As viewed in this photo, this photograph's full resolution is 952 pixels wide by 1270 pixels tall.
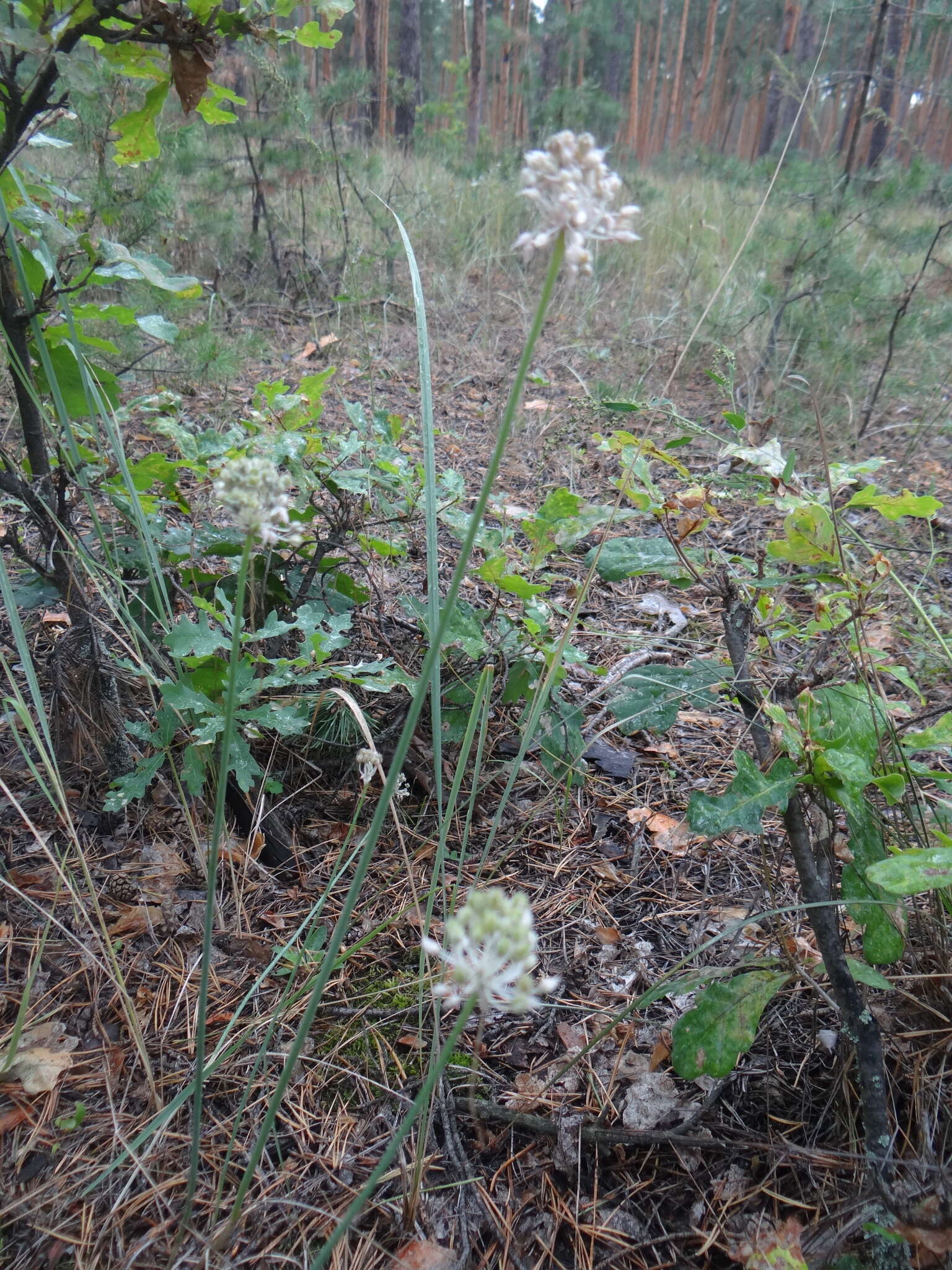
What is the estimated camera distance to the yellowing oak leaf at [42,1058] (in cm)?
96

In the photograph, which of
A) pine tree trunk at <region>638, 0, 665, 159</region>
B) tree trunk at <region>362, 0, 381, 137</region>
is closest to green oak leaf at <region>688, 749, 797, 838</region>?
tree trunk at <region>362, 0, 381, 137</region>

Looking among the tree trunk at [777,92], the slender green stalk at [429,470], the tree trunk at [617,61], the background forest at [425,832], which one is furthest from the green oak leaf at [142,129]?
the tree trunk at [617,61]

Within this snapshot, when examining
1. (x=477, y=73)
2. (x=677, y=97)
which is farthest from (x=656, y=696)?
(x=677, y=97)

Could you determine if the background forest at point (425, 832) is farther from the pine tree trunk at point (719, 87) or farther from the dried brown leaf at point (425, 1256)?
the pine tree trunk at point (719, 87)

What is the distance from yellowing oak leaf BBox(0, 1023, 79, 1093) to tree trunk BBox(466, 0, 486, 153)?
30.2 ft

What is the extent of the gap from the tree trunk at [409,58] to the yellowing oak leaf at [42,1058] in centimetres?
882

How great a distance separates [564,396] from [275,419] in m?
2.60

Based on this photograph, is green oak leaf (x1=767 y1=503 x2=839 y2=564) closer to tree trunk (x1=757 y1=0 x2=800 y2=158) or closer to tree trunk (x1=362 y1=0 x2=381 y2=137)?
tree trunk (x1=362 y1=0 x2=381 y2=137)

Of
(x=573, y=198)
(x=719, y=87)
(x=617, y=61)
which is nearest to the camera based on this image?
(x=573, y=198)

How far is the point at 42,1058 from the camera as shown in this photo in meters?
0.99

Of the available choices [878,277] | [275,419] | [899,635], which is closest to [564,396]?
[878,277]

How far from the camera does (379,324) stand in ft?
13.8

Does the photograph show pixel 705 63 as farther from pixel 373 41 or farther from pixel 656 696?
pixel 656 696

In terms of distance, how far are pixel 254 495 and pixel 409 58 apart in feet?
31.5
